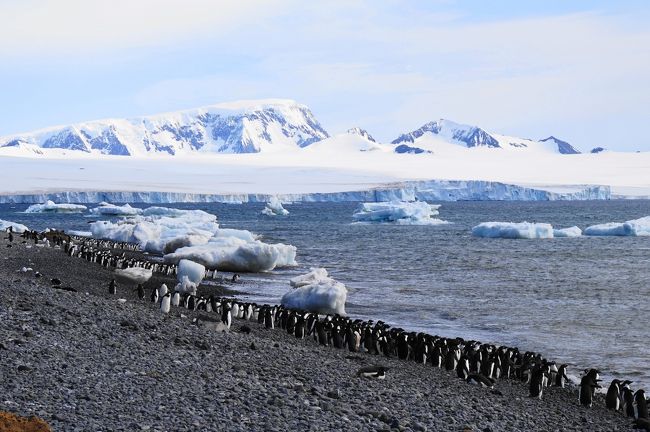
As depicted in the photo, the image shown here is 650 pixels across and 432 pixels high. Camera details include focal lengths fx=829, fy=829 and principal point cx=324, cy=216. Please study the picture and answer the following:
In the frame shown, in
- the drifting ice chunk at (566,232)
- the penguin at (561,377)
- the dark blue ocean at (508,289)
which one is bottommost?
the dark blue ocean at (508,289)

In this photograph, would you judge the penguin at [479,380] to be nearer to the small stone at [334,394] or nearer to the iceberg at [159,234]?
the small stone at [334,394]

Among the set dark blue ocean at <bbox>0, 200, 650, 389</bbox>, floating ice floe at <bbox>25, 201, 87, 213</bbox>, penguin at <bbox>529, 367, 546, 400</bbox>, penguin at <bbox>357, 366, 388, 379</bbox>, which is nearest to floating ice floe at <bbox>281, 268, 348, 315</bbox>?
dark blue ocean at <bbox>0, 200, 650, 389</bbox>

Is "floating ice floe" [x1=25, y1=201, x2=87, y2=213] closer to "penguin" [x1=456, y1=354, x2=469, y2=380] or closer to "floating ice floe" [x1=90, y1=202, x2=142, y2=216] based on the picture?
"floating ice floe" [x1=90, y1=202, x2=142, y2=216]

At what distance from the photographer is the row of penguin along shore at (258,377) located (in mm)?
7848

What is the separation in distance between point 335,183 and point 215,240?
12227 centimetres

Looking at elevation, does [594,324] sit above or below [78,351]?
below

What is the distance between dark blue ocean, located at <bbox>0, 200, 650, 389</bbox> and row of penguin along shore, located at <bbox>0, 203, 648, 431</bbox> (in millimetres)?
2666

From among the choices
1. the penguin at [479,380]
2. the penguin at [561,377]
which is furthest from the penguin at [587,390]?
the penguin at [479,380]

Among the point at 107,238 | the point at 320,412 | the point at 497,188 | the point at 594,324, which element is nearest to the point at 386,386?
the point at 320,412

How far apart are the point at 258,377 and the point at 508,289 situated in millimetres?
18525

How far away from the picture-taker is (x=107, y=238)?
146 ft

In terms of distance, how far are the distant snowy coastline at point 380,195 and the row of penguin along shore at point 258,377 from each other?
331ft

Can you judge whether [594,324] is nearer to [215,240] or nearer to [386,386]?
[386,386]

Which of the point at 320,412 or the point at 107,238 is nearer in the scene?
the point at 320,412
